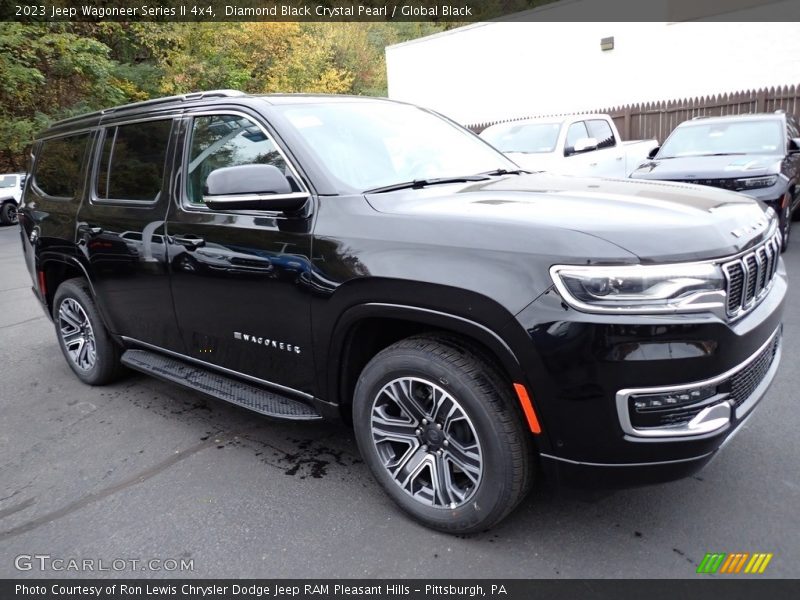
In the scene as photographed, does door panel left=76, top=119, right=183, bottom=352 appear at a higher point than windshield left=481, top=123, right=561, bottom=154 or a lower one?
lower

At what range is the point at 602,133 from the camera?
1138 cm

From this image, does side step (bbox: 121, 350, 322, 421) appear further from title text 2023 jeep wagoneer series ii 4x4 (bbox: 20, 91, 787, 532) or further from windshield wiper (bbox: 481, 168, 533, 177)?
windshield wiper (bbox: 481, 168, 533, 177)

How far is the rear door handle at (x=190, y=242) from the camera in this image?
11.1 ft

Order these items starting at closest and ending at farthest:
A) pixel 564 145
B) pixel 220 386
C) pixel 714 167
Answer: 1. pixel 220 386
2. pixel 714 167
3. pixel 564 145

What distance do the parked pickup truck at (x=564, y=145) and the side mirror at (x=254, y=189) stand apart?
23.1 feet

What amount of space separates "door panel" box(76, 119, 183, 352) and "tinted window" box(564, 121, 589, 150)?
7.54 m

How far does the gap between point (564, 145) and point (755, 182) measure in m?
3.30

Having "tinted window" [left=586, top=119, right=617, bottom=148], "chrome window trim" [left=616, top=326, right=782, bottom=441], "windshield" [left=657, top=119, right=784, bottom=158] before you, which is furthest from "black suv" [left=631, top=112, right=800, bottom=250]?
"chrome window trim" [left=616, top=326, right=782, bottom=441]

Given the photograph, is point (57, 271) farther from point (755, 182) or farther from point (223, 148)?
point (755, 182)

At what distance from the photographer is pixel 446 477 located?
274cm

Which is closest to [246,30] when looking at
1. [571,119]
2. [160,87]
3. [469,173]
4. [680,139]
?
[160,87]

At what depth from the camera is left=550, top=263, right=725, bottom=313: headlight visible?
218 centimetres

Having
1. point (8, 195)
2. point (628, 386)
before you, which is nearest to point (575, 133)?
point (628, 386)

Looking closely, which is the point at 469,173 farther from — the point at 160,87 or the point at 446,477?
the point at 160,87
